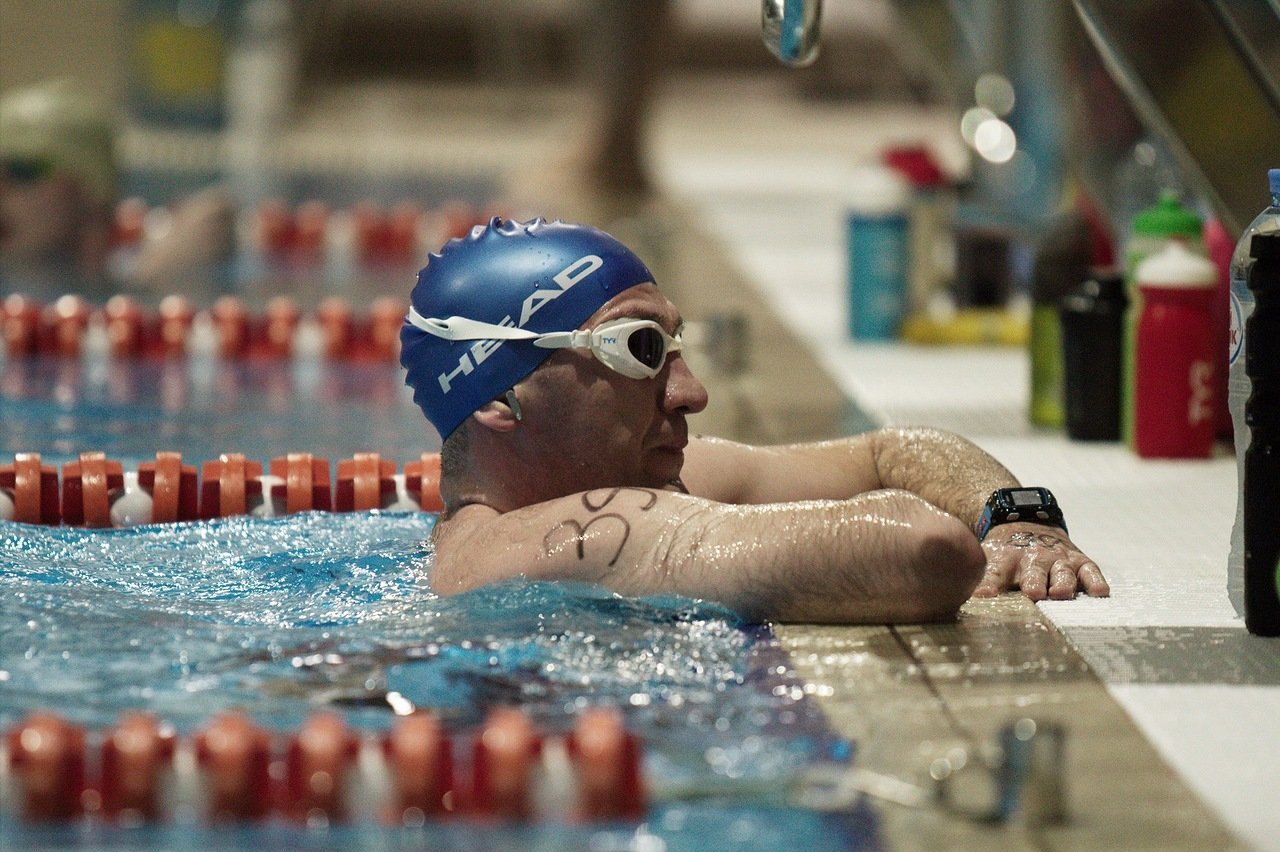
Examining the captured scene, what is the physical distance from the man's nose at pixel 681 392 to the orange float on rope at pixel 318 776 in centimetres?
109

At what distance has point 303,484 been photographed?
4301 mm

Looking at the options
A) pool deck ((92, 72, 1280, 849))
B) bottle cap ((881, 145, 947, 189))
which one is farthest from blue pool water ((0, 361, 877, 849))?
bottle cap ((881, 145, 947, 189))

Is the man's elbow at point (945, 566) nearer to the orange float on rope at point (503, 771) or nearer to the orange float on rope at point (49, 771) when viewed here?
the orange float on rope at point (503, 771)

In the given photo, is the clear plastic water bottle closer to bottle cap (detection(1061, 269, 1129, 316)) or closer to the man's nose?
the man's nose

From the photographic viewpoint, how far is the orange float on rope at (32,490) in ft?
13.8

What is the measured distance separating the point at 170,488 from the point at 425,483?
569 mm

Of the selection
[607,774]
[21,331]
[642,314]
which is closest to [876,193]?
[21,331]

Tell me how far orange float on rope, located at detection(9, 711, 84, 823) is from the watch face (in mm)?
1855

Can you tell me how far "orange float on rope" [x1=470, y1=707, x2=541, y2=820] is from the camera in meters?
2.37

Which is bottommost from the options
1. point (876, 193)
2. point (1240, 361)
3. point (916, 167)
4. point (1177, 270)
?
point (1240, 361)

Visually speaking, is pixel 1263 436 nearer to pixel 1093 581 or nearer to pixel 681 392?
pixel 1093 581

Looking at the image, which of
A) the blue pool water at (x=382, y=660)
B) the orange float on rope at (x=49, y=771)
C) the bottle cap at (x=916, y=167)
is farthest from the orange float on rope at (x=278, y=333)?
the orange float on rope at (x=49, y=771)

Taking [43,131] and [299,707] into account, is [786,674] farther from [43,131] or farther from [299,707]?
[43,131]

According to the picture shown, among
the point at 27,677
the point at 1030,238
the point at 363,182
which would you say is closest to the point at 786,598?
the point at 27,677
